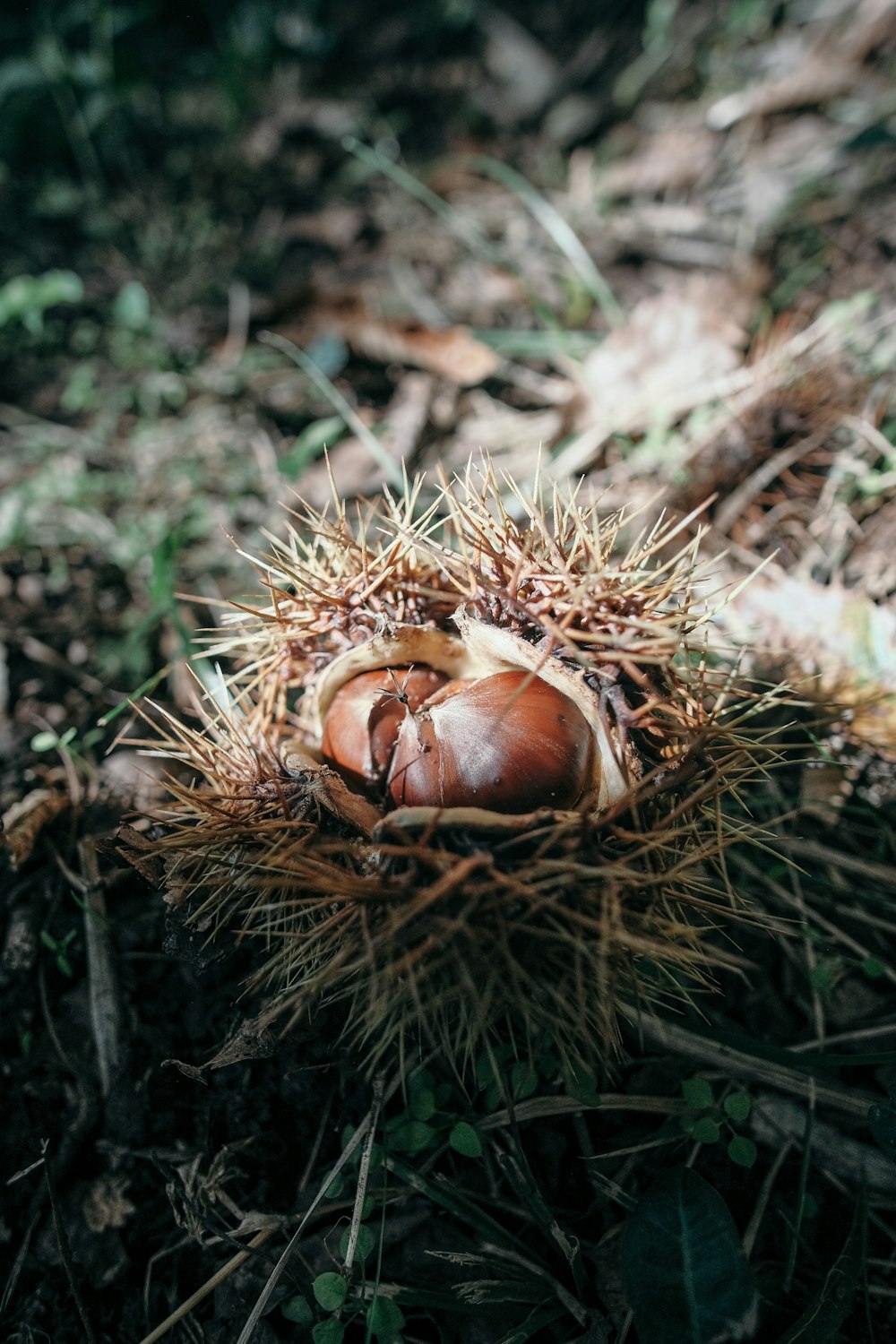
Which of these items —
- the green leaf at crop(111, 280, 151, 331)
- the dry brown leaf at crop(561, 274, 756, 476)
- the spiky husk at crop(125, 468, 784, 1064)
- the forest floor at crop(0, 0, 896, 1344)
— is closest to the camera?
the spiky husk at crop(125, 468, 784, 1064)

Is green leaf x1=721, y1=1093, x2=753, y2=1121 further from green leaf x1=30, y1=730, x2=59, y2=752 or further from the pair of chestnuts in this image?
green leaf x1=30, y1=730, x2=59, y2=752

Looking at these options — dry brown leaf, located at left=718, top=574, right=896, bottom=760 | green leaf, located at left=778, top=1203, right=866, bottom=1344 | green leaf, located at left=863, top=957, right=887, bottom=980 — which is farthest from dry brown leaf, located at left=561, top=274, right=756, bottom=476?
green leaf, located at left=778, top=1203, right=866, bottom=1344

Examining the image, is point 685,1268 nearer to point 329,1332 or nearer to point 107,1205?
point 329,1332

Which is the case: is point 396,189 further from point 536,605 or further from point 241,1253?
point 241,1253

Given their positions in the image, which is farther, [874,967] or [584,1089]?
[874,967]

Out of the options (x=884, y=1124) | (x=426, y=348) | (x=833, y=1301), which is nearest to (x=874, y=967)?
(x=884, y=1124)

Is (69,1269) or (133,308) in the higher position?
(133,308)

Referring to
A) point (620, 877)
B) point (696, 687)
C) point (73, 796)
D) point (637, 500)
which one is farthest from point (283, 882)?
point (637, 500)
